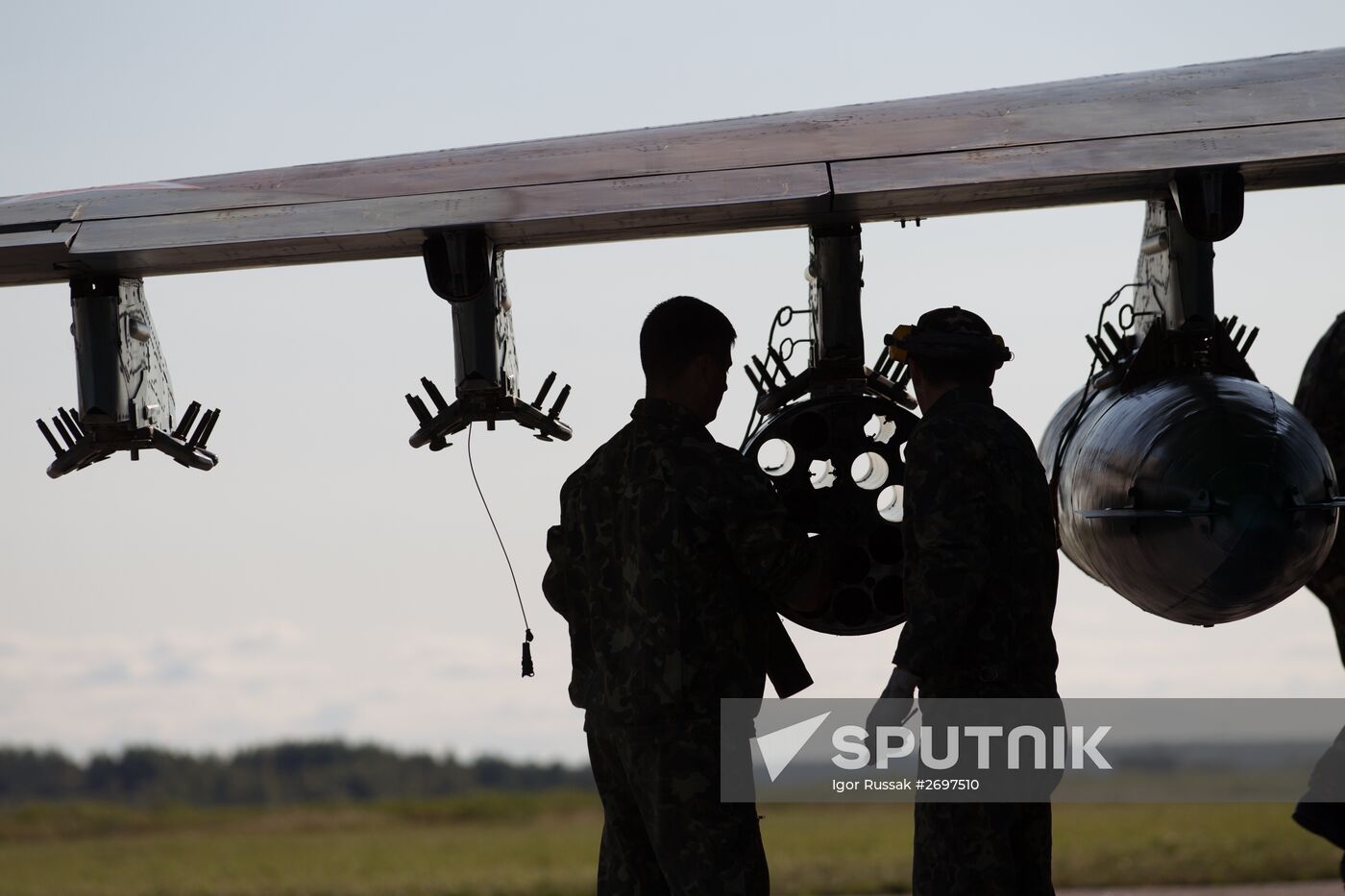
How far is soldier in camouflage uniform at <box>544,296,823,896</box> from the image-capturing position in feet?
15.6

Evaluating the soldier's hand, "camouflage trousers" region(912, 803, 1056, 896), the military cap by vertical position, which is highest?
the military cap

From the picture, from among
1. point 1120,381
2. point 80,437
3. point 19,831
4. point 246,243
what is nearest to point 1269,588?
point 1120,381

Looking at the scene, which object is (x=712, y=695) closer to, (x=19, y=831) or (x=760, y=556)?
(x=760, y=556)

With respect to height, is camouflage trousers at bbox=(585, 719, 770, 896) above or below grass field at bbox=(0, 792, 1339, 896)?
above

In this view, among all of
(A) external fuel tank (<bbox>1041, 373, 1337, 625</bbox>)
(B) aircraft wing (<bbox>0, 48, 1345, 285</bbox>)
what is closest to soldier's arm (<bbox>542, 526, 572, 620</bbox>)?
(B) aircraft wing (<bbox>0, 48, 1345, 285</bbox>)

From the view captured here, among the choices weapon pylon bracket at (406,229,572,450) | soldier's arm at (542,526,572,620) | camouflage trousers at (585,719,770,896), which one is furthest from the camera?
weapon pylon bracket at (406,229,572,450)

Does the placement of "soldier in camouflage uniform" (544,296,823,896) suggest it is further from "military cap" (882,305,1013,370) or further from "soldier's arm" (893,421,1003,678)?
"military cap" (882,305,1013,370)

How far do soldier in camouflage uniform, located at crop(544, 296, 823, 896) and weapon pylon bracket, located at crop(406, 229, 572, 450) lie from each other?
1548 mm

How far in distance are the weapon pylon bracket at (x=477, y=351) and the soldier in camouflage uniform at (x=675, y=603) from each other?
1.55 metres

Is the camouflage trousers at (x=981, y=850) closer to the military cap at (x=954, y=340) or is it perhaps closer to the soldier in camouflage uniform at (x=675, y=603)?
the soldier in camouflage uniform at (x=675, y=603)

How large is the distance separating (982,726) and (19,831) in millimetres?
33465

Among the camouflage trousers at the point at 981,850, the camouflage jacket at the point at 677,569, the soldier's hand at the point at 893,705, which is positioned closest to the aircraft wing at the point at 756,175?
the camouflage jacket at the point at 677,569

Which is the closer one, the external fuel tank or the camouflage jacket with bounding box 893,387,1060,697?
the camouflage jacket with bounding box 893,387,1060,697

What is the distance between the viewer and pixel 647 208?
5.09 m
